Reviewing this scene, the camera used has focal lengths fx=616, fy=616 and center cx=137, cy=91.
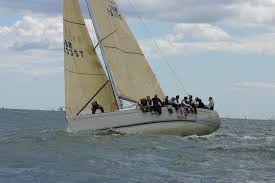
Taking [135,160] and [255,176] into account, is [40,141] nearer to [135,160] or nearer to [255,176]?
[135,160]

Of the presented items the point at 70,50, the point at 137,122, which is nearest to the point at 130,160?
the point at 137,122

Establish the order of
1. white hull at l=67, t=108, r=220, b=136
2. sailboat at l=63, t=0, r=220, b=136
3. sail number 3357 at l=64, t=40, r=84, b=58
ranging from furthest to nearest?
sail number 3357 at l=64, t=40, r=84, b=58
sailboat at l=63, t=0, r=220, b=136
white hull at l=67, t=108, r=220, b=136

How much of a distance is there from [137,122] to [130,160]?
8239 millimetres

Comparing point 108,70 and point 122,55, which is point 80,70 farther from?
point 122,55

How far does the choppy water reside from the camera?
1908 cm

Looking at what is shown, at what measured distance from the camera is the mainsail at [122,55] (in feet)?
111

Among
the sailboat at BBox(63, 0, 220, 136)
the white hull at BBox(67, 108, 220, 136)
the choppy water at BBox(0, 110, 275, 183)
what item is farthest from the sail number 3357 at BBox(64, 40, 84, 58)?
the choppy water at BBox(0, 110, 275, 183)

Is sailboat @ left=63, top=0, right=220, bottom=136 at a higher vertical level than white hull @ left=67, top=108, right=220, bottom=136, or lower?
higher

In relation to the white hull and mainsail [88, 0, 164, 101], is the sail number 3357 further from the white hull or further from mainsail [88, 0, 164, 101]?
the white hull

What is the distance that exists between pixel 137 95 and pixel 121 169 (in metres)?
13.7

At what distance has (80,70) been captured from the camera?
111 feet

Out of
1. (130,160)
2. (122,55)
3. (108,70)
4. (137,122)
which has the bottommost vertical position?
(130,160)

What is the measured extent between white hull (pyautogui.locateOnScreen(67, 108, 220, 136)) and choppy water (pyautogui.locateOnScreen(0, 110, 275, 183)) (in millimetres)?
Result: 491

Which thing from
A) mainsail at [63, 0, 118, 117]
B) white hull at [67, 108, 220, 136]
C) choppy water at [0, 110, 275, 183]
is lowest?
choppy water at [0, 110, 275, 183]
